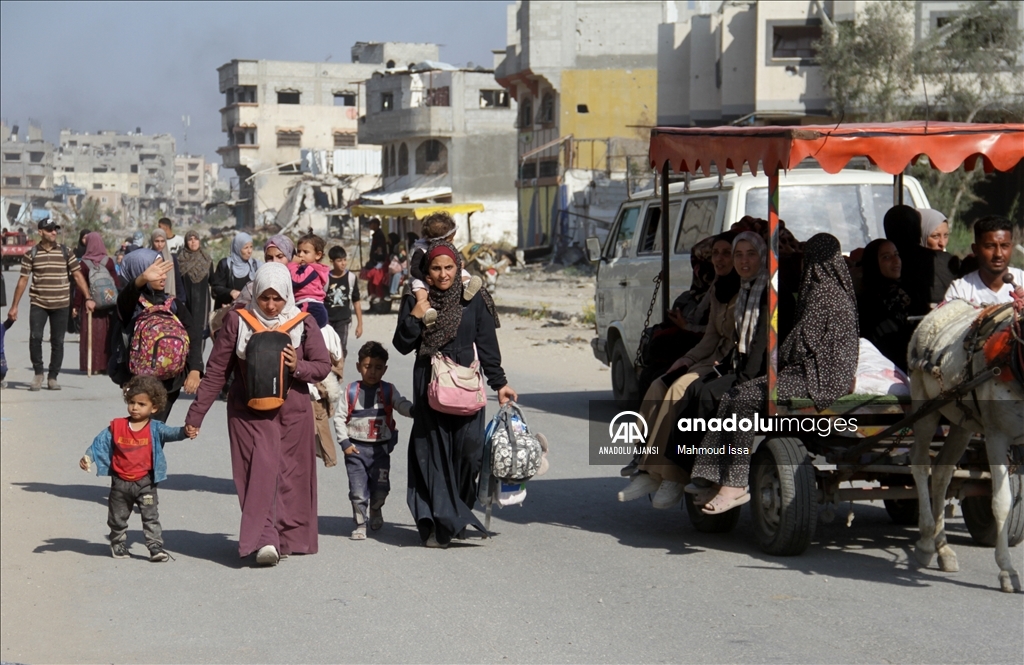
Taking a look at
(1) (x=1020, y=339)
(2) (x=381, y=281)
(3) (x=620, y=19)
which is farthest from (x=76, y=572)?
(3) (x=620, y=19)

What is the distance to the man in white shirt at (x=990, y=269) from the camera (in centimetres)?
636

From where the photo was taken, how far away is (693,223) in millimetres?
10672

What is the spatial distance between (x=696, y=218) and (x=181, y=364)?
472cm

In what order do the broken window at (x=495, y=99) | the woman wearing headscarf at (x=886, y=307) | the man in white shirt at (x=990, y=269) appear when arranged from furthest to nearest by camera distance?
1. the broken window at (x=495, y=99)
2. the woman wearing headscarf at (x=886, y=307)
3. the man in white shirt at (x=990, y=269)

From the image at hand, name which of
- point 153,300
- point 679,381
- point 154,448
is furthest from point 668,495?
point 153,300

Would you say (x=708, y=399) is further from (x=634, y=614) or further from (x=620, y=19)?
(x=620, y=19)

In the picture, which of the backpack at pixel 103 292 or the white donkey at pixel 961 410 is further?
the backpack at pixel 103 292

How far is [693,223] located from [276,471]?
202 inches

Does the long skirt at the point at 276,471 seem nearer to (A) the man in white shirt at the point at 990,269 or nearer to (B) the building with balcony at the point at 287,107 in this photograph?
(A) the man in white shirt at the point at 990,269

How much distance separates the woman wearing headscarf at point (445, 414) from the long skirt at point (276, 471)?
0.60 metres

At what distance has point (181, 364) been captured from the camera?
7.95 m

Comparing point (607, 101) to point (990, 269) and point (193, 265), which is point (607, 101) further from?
point (990, 269)

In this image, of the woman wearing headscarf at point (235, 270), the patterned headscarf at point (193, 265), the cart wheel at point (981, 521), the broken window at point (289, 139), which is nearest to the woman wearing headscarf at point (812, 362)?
the cart wheel at point (981, 521)

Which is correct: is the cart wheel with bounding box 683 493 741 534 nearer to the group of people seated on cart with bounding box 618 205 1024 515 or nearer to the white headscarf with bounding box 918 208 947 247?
the group of people seated on cart with bounding box 618 205 1024 515
